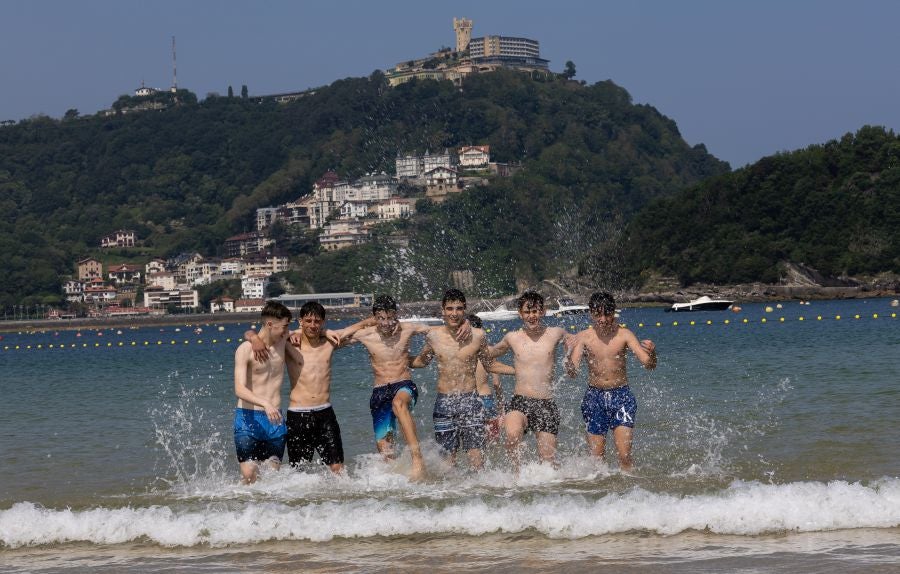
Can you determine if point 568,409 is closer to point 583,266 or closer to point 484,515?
point 484,515

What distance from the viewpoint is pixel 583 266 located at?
408 ft

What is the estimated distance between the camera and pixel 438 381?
35.8ft

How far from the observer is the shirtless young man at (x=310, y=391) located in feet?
34.9

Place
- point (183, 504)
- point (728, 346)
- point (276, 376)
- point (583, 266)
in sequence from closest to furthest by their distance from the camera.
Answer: point (276, 376) → point (183, 504) → point (728, 346) → point (583, 266)

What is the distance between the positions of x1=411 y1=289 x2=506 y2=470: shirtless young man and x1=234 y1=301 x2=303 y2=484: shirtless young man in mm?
1299

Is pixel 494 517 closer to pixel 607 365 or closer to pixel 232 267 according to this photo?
pixel 607 365

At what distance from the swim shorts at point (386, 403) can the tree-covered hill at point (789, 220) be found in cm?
9499

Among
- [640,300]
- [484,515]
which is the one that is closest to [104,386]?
[484,515]

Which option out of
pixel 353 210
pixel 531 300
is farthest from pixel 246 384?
pixel 353 210

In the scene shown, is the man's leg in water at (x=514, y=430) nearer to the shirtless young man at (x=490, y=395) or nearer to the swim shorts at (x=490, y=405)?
the shirtless young man at (x=490, y=395)

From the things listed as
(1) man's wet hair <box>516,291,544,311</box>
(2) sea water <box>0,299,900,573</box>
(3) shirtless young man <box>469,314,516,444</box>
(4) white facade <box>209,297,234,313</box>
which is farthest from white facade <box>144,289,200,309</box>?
(1) man's wet hair <box>516,291,544,311</box>

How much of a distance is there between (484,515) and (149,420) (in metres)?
12.5

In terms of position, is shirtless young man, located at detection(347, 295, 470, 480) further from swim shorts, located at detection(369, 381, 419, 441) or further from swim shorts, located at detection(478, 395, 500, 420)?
swim shorts, located at detection(478, 395, 500, 420)

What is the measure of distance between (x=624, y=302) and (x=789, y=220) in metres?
16.2
